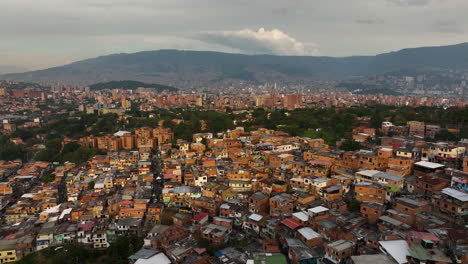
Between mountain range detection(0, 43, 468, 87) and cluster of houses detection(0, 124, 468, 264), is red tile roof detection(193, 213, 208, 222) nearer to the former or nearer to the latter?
cluster of houses detection(0, 124, 468, 264)

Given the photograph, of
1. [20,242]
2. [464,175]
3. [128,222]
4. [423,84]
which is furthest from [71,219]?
[423,84]

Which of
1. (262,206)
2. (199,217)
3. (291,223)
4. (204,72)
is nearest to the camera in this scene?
(291,223)

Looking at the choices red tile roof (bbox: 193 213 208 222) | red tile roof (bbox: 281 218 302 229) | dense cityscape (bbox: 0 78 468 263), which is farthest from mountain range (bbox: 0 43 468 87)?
red tile roof (bbox: 281 218 302 229)

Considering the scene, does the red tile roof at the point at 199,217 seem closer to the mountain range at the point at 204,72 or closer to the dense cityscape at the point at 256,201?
the dense cityscape at the point at 256,201

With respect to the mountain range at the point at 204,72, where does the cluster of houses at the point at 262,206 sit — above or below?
below

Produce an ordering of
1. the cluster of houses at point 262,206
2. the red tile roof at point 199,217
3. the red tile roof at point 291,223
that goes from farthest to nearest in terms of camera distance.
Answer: the red tile roof at point 199,217 → the red tile roof at point 291,223 → the cluster of houses at point 262,206

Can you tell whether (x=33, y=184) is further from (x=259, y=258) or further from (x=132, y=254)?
(x=259, y=258)

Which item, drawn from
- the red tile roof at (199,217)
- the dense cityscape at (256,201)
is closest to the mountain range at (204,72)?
the dense cityscape at (256,201)

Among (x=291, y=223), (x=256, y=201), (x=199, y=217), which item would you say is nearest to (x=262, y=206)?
(x=256, y=201)

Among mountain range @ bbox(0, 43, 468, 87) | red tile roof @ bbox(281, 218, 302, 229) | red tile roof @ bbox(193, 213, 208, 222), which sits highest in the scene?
mountain range @ bbox(0, 43, 468, 87)

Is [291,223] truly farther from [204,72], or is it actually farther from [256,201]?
[204,72]

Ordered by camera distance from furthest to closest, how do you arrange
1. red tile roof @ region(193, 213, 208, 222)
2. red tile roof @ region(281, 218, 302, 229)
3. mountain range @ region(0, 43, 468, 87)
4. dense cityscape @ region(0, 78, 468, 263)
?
mountain range @ region(0, 43, 468, 87) → red tile roof @ region(193, 213, 208, 222) → red tile roof @ region(281, 218, 302, 229) → dense cityscape @ region(0, 78, 468, 263)
